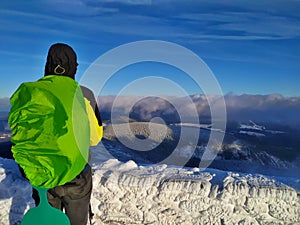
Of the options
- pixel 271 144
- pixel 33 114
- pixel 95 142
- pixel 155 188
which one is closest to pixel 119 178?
pixel 155 188

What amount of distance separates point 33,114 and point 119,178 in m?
1.33

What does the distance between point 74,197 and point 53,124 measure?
0.61 meters

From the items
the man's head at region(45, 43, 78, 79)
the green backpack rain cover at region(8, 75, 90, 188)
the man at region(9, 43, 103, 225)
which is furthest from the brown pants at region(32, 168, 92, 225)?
the man's head at region(45, 43, 78, 79)

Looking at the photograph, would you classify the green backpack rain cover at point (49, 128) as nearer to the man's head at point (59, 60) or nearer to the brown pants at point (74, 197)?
the man's head at point (59, 60)

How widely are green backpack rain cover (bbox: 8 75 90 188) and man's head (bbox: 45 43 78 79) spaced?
0.10 metres

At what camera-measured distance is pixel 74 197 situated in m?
2.01

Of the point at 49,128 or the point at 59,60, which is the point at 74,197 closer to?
the point at 49,128

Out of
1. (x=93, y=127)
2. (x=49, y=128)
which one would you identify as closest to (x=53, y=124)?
(x=49, y=128)

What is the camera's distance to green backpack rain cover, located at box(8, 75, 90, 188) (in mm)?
1641

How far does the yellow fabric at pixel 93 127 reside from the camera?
1.87 m

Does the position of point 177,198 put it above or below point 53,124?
below

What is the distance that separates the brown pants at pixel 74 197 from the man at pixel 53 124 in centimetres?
10

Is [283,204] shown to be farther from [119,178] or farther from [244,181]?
[119,178]

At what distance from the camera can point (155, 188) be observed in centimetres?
271
